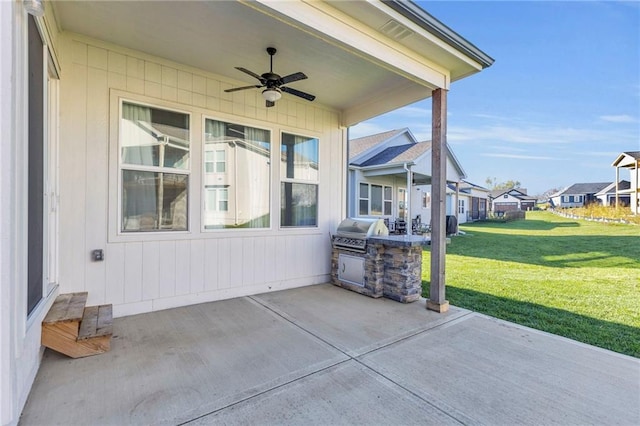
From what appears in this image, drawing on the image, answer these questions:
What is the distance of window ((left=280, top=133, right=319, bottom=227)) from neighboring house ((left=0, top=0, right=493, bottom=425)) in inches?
1.2

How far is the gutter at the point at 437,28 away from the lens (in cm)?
286

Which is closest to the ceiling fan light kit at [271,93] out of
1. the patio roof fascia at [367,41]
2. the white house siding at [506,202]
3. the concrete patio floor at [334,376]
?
the patio roof fascia at [367,41]

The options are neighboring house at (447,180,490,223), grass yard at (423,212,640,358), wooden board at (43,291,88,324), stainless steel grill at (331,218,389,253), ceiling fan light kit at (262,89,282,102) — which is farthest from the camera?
neighboring house at (447,180,490,223)

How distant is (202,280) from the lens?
4.23 meters

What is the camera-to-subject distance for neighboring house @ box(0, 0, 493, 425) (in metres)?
2.41

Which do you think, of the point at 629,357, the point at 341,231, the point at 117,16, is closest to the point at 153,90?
the point at 117,16

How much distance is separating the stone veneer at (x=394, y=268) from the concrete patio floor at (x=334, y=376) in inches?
34.8

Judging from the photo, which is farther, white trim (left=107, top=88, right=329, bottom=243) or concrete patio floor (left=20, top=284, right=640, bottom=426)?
white trim (left=107, top=88, right=329, bottom=243)

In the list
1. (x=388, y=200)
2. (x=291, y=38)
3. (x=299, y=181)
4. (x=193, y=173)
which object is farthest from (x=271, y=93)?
(x=388, y=200)

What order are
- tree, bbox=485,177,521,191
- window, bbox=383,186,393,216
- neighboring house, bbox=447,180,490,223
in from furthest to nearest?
tree, bbox=485,177,521,191 → neighboring house, bbox=447,180,490,223 → window, bbox=383,186,393,216

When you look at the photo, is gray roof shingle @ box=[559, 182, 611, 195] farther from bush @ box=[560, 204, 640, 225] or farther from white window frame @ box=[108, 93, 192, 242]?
white window frame @ box=[108, 93, 192, 242]

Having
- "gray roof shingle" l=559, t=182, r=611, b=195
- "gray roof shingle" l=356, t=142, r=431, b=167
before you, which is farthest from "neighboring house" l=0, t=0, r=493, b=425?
"gray roof shingle" l=559, t=182, r=611, b=195

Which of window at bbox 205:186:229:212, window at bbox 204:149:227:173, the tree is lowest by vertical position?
window at bbox 205:186:229:212

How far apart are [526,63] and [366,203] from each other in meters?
9.10
